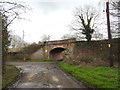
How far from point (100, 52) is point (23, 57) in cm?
2394

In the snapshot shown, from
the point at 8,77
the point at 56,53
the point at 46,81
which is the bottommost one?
the point at 56,53

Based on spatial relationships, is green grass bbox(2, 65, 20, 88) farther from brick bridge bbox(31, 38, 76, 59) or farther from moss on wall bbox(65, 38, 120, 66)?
brick bridge bbox(31, 38, 76, 59)

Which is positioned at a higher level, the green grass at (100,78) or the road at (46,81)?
the green grass at (100,78)

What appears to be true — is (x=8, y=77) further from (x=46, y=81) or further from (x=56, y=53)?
(x=56, y=53)

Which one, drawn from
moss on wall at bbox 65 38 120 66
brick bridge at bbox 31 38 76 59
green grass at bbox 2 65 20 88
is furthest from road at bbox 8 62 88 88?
brick bridge at bbox 31 38 76 59

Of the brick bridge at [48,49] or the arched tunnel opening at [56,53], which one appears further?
the arched tunnel opening at [56,53]

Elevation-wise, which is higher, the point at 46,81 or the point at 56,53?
the point at 46,81

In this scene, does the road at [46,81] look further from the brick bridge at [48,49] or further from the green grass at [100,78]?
the brick bridge at [48,49]

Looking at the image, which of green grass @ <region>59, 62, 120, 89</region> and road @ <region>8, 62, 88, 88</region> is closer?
green grass @ <region>59, 62, 120, 89</region>

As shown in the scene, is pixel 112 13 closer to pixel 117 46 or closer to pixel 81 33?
pixel 117 46

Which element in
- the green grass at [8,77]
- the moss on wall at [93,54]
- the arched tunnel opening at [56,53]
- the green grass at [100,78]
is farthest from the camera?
the arched tunnel opening at [56,53]

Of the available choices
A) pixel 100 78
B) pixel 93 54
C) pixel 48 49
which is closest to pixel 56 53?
pixel 48 49

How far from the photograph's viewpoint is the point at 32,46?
37.8 m

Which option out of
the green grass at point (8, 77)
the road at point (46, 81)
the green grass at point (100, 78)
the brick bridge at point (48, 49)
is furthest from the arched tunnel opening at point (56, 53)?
the green grass at point (100, 78)
